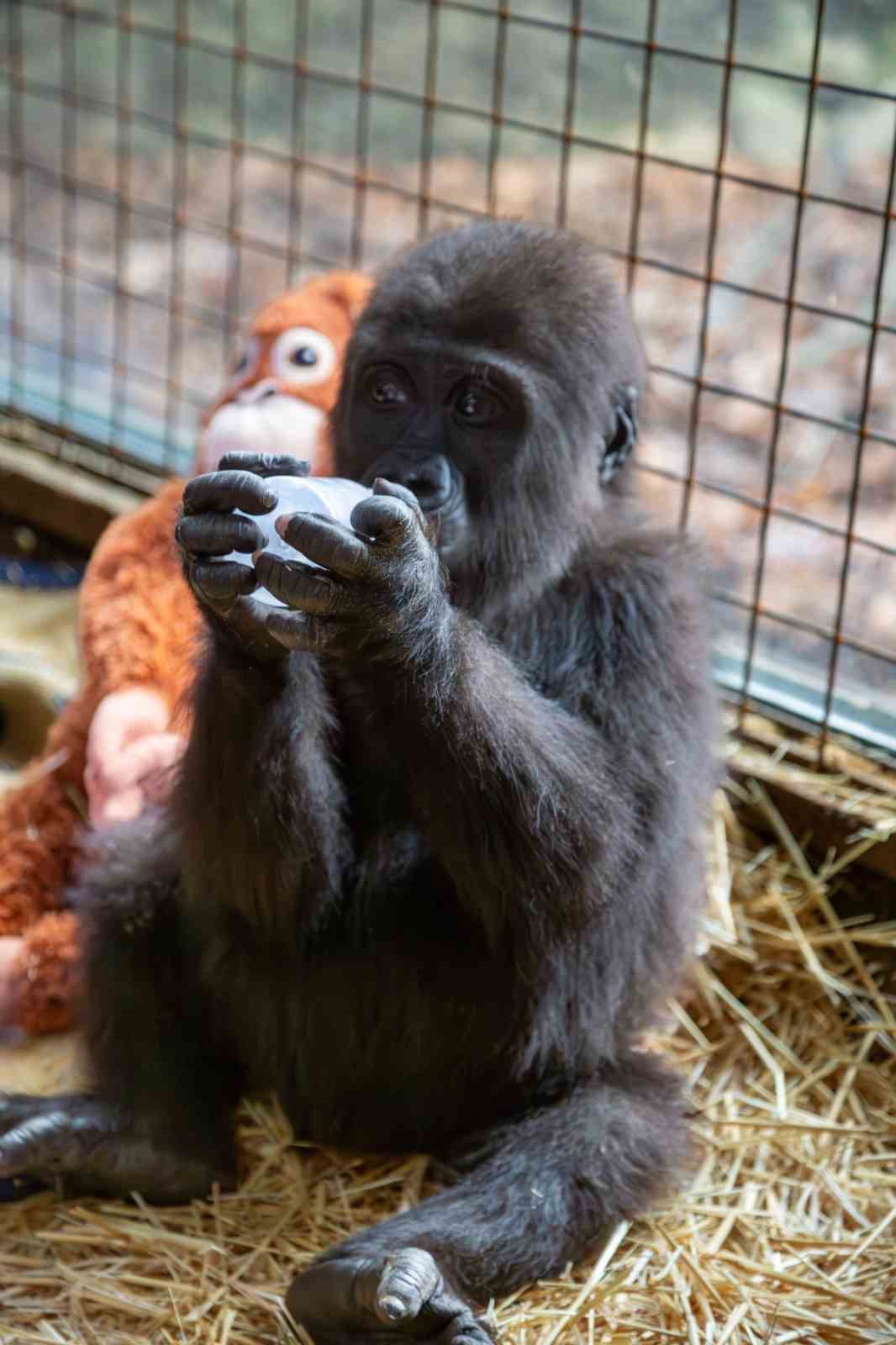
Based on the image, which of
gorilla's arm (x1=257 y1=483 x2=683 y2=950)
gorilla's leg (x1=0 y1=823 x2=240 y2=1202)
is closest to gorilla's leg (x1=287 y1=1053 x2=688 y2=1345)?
gorilla's arm (x1=257 y1=483 x2=683 y2=950)

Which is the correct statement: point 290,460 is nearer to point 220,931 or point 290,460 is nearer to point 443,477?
point 443,477

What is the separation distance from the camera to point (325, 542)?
2168 mm

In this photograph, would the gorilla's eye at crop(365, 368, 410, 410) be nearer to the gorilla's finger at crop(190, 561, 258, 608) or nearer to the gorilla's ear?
the gorilla's ear

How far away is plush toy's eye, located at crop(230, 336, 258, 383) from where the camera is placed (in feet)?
11.5

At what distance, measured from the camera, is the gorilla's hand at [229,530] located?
226cm

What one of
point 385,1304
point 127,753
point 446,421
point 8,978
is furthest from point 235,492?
point 8,978

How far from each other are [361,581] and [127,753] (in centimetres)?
119

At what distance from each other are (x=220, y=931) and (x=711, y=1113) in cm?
92

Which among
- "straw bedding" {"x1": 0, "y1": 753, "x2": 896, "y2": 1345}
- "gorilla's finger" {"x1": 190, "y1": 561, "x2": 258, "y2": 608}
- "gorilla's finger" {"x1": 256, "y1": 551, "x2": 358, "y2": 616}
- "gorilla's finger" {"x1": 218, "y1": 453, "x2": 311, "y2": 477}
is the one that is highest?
"gorilla's finger" {"x1": 218, "y1": 453, "x2": 311, "y2": 477}

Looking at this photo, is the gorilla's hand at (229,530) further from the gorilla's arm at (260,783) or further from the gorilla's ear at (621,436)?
the gorilla's ear at (621,436)

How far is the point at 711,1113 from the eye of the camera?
3162mm

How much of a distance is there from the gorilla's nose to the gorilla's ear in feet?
1.19

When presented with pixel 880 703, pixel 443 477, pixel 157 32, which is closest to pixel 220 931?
pixel 443 477

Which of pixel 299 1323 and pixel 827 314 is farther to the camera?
pixel 827 314
